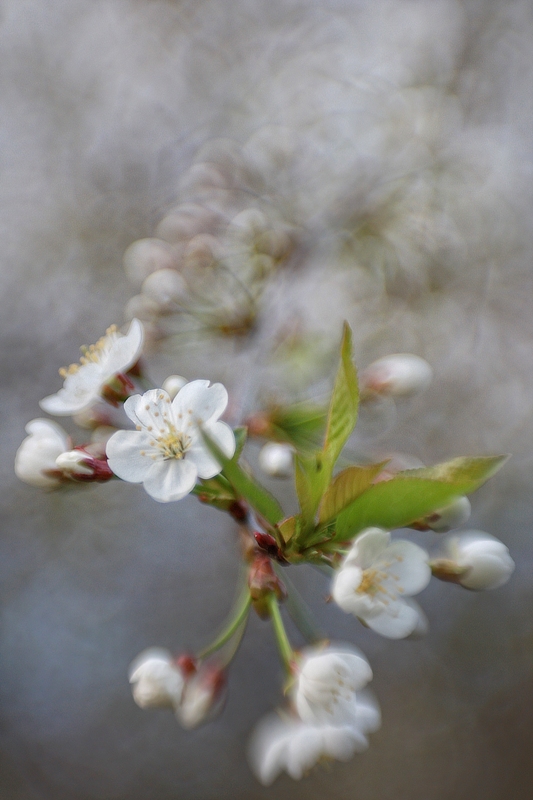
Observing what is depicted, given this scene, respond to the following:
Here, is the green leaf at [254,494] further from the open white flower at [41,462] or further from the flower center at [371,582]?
the open white flower at [41,462]

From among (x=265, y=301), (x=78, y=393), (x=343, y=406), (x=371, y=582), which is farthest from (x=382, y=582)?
(x=265, y=301)

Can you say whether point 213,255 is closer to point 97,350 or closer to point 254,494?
point 97,350

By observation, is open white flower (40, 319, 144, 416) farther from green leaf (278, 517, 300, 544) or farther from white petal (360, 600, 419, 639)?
white petal (360, 600, 419, 639)

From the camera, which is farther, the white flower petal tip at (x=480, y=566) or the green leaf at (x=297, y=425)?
the green leaf at (x=297, y=425)

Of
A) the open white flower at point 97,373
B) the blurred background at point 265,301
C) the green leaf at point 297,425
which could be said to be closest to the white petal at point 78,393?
the open white flower at point 97,373

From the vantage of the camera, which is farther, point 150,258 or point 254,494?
point 150,258

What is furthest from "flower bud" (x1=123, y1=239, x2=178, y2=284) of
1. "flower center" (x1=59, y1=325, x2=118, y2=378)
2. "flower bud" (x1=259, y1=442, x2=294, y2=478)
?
"flower bud" (x1=259, y1=442, x2=294, y2=478)
